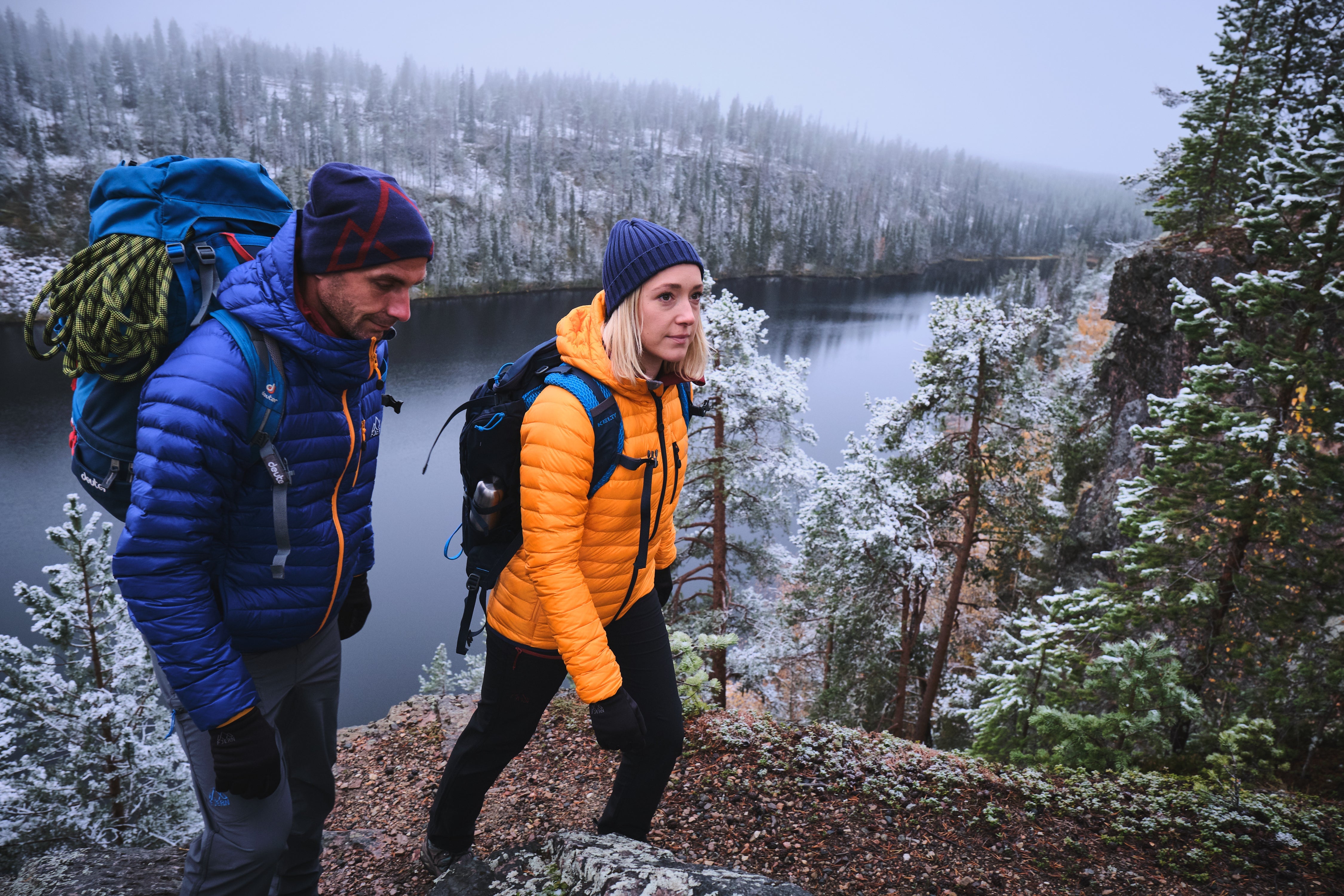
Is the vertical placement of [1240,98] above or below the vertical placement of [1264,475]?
above

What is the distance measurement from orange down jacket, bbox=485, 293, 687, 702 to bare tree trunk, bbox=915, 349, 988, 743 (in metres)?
9.90

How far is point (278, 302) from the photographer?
178 centimetres

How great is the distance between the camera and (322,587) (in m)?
2.05

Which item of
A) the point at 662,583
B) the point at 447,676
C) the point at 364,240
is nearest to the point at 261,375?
the point at 364,240

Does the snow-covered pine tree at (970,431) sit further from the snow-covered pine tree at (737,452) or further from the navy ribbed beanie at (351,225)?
the navy ribbed beanie at (351,225)

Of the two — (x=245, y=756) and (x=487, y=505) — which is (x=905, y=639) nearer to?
(x=487, y=505)

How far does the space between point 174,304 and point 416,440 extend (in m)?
29.9

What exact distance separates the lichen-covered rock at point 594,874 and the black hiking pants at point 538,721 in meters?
0.16

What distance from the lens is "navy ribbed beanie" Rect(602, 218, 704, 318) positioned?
221 centimetres

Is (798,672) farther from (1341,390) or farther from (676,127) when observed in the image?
(676,127)

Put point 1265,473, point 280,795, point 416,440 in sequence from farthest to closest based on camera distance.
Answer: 1. point 416,440
2. point 1265,473
3. point 280,795

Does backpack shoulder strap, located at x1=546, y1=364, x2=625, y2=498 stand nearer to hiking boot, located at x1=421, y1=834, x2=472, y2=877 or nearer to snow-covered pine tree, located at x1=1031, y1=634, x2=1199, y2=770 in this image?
hiking boot, located at x1=421, y1=834, x2=472, y2=877

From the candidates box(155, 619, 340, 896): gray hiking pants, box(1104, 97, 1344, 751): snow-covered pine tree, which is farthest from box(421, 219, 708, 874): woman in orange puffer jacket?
box(1104, 97, 1344, 751): snow-covered pine tree

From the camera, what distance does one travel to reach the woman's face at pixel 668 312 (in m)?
2.23
